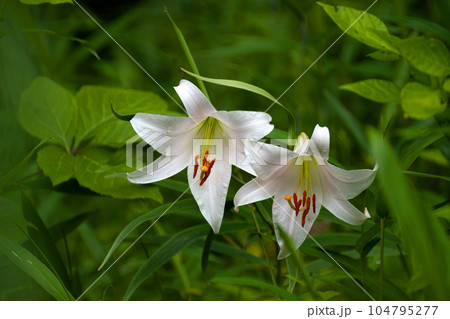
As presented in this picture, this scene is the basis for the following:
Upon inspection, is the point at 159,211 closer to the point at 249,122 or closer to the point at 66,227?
the point at 249,122

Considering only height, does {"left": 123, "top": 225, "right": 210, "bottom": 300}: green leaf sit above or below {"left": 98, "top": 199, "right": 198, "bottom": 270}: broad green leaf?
below

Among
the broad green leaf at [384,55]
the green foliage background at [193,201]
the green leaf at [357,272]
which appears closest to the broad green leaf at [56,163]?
the green foliage background at [193,201]

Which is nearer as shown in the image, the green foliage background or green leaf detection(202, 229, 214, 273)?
the green foliage background

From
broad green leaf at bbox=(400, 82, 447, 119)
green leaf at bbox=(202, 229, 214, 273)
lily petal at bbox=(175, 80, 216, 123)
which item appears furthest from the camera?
green leaf at bbox=(202, 229, 214, 273)

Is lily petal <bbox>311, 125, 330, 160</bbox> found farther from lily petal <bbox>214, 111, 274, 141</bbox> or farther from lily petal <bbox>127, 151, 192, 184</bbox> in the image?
lily petal <bbox>127, 151, 192, 184</bbox>

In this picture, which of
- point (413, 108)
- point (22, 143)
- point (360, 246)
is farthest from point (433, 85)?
point (22, 143)

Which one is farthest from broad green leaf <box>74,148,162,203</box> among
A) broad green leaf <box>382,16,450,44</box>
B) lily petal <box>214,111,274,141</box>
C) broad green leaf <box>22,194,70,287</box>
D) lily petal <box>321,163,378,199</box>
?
broad green leaf <box>382,16,450,44</box>

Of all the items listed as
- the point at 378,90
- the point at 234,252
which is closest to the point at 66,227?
the point at 234,252

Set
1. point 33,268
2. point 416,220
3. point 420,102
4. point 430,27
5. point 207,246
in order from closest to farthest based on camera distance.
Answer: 1. point 416,220
2. point 420,102
3. point 33,268
4. point 207,246
5. point 430,27
